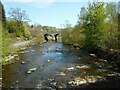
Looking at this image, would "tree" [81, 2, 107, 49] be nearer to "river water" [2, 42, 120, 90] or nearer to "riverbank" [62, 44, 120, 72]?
"riverbank" [62, 44, 120, 72]

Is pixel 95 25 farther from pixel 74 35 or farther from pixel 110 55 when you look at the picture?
pixel 74 35

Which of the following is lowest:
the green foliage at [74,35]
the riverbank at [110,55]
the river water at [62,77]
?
the river water at [62,77]

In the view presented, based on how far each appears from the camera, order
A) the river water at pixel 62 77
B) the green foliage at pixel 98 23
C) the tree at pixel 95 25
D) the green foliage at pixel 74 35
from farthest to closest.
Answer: the green foliage at pixel 74 35, the tree at pixel 95 25, the green foliage at pixel 98 23, the river water at pixel 62 77

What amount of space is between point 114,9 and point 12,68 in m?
28.6

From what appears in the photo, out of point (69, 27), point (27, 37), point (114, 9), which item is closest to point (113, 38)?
point (114, 9)

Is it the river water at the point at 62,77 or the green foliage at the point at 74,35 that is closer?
the river water at the point at 62,77

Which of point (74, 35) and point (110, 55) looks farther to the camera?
point (74, 35)

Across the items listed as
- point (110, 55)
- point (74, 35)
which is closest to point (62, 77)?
point (110, 55)

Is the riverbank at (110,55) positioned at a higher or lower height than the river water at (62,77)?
higher

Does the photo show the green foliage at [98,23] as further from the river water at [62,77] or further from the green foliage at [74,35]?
the river water at [62,77]

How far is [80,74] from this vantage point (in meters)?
26.5

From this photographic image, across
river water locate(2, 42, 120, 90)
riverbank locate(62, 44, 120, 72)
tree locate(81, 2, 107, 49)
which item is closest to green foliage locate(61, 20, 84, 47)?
tree locate(81, 2, 107, 49)

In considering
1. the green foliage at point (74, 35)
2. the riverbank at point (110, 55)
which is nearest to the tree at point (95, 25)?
the riverbank at point (110, 55)

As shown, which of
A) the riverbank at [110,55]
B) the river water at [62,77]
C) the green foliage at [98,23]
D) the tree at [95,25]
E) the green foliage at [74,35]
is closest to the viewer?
the river water at [62,77]
